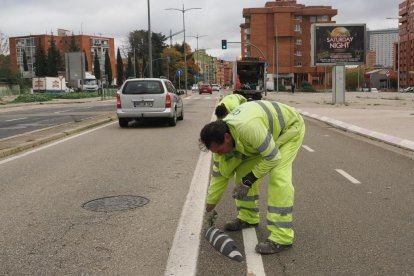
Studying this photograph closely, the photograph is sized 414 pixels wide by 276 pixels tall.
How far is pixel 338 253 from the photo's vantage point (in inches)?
176

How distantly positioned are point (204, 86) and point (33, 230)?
225ft

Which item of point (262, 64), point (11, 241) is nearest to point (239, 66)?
point (262, 64)

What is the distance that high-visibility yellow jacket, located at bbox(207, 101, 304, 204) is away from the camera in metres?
4.14

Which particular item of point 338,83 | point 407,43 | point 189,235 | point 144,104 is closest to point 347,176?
point 189,235

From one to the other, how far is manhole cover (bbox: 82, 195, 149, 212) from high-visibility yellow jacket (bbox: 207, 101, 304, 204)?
164 centimetres

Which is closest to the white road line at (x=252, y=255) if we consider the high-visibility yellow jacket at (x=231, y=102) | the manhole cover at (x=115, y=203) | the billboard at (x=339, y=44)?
the high-visibility yellow jacket at (x=231, y=102)

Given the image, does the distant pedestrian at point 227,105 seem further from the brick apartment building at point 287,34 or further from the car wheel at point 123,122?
the brick apartment building at point 287,34

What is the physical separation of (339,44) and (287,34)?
231 ft

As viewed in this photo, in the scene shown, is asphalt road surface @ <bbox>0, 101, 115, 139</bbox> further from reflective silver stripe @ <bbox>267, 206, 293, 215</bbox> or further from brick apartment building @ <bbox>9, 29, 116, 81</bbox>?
brick apartment building @ <bbox>9, 29, 116, 81</bbox>

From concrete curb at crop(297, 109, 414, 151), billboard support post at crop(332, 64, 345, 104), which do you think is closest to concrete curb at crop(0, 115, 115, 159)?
concrete curb at crop(297, 109, 414, 151)

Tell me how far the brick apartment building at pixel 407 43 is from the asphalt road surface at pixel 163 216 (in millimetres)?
125774

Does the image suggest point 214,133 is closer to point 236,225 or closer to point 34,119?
point 236,225

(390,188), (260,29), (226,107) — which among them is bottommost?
(390,188)

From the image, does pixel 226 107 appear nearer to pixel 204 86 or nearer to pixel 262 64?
pixel 262 64
